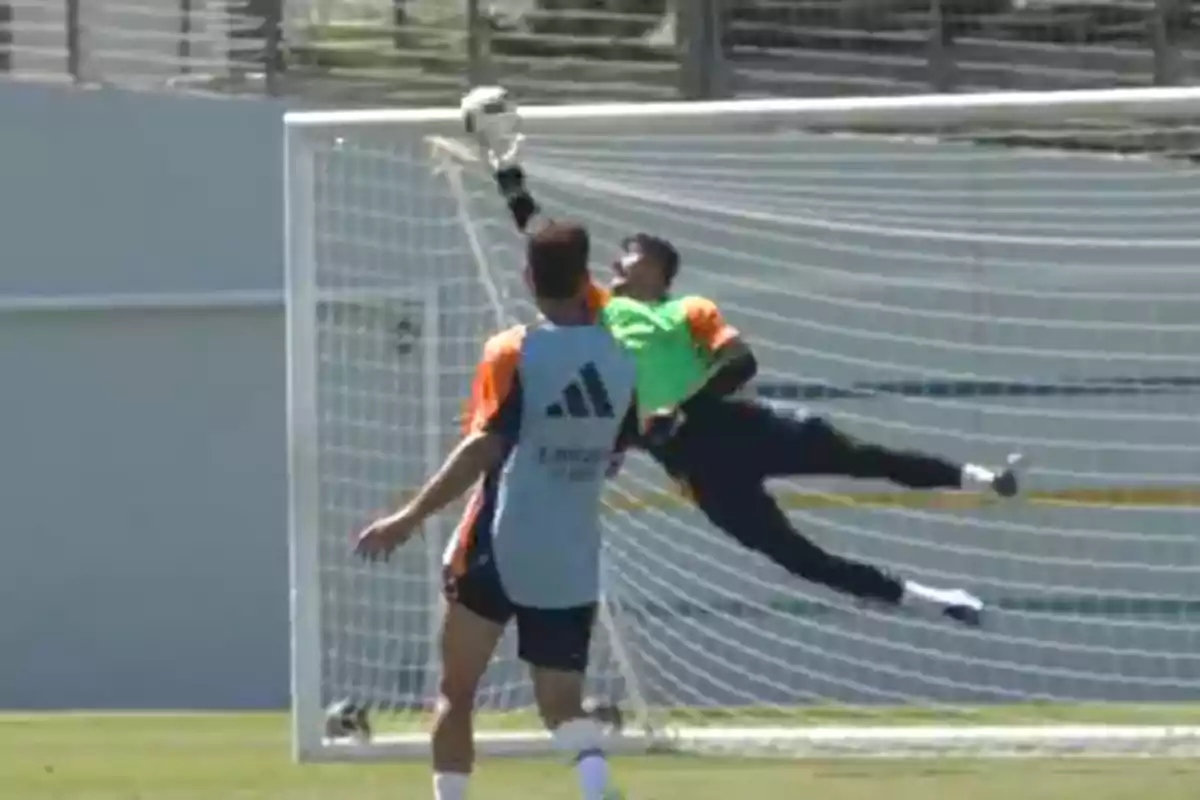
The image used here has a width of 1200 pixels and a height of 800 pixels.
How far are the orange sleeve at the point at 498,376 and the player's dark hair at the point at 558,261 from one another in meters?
0.15

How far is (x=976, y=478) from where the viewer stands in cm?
1131

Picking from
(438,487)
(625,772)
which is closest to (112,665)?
(625,772)

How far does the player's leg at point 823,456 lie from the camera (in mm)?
11383

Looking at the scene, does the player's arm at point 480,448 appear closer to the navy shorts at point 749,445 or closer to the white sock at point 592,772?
the white sock at point 592,772

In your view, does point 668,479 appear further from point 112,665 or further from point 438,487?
point 112,665

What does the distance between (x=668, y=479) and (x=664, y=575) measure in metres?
0.51

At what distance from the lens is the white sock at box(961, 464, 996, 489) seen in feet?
36.8

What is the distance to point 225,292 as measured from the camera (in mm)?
17922

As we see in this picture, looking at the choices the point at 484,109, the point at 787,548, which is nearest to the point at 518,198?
the point at 484,109

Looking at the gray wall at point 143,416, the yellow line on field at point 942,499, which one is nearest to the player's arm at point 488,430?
the yellow line on field at point 942,499

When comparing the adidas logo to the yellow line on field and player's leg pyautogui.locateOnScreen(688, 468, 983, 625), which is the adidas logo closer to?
player's leg pyautogui.locateOnScreen(688, 468, 983, 625)

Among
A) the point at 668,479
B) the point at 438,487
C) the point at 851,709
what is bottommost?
the point at 851,709

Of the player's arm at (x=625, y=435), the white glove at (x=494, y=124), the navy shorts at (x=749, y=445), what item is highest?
the white glove at (x=494, y=124)

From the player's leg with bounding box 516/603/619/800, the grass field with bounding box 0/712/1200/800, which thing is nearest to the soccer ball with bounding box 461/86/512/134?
the grass field with bounding box 0/712/1200/800
